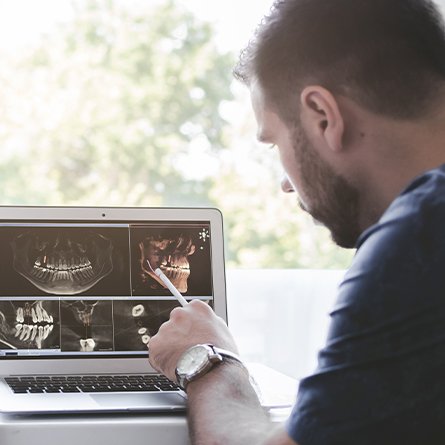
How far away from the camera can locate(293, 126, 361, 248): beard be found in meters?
1.08

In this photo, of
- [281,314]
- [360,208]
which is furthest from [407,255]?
[281,314]

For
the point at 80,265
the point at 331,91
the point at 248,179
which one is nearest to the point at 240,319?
the point at 80,265

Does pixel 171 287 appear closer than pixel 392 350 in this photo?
No

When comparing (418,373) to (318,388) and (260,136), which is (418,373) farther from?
(260,136)

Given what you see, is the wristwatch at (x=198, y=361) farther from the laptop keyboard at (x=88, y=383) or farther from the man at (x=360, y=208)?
the laptop keyboard at (x=88, y=383)

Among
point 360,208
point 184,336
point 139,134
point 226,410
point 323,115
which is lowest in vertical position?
point 226,410

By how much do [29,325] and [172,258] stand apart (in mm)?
259

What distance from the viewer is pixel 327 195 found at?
3.59ft

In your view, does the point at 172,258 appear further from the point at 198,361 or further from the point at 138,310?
the point at 198,361

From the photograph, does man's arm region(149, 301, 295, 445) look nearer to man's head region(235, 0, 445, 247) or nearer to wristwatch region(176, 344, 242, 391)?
wristwatch region(176, 344, 242, 391)

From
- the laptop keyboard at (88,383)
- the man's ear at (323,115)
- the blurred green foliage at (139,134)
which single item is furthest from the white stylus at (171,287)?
the blurred green foliage at (139,134)

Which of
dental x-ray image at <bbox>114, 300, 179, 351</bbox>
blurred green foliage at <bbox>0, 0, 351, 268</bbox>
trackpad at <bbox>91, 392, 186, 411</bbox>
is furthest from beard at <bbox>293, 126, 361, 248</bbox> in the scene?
blurred green foliage at <bbox>0, 0, 351, 268</bbox>

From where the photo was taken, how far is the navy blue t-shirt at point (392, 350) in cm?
81

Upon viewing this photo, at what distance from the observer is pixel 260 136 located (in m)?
1.16
